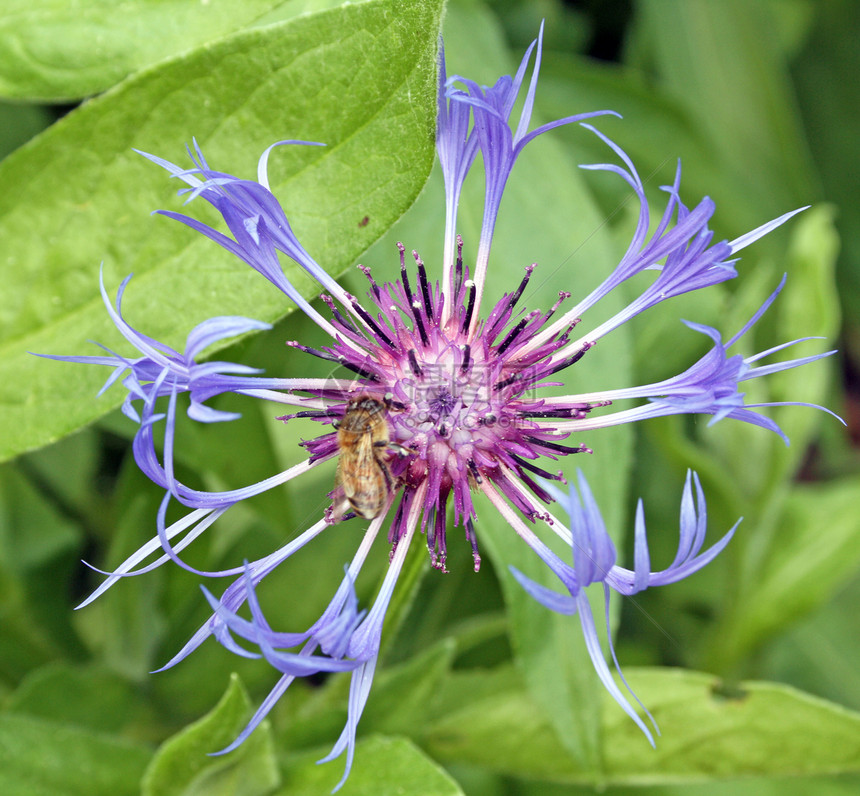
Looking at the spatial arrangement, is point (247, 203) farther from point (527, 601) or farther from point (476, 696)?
point (476, 696)

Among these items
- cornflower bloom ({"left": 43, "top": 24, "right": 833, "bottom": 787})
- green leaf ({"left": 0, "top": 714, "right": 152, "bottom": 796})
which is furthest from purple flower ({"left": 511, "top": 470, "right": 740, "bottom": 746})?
green leaf ({"left": 0, "top": 714, "right": 152, "bottom": 796})

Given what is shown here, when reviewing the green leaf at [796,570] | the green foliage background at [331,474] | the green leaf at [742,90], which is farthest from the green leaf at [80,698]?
the green leaf at [742,90]

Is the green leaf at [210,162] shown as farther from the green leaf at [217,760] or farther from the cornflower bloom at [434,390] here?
the green leaf at [217,760]

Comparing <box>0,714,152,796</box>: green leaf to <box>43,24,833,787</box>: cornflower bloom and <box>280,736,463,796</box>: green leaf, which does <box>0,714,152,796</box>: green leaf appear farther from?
<box>43,24,833,787</box>: cornflower bloom

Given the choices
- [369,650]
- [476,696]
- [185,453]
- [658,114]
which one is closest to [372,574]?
[476,696]

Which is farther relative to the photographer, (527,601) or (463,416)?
(527,601)

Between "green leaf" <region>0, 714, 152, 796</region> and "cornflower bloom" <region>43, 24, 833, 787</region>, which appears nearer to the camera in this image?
"cornflower bloom" <region>43, 24, 833, 787</region>
